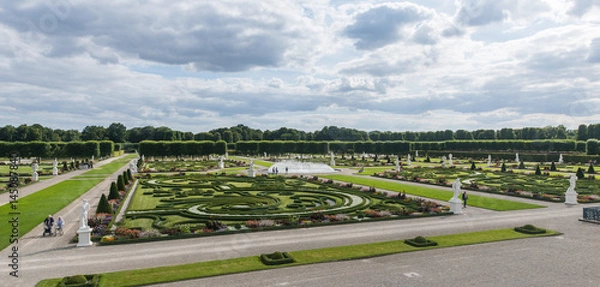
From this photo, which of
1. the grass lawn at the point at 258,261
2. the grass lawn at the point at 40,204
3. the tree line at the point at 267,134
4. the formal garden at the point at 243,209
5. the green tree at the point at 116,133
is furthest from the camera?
the green tree at the point at 116,133

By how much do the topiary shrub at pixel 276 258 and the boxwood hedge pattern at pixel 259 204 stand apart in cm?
639

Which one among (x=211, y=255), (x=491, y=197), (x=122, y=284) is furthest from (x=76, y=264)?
(x=491, y=197)

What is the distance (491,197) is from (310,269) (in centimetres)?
2314

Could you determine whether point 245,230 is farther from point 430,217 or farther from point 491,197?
point 491,197

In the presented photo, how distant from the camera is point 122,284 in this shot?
42.9 feet

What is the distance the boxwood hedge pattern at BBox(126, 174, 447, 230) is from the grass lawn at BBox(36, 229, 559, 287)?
5481 mm

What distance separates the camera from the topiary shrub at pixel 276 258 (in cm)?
1511

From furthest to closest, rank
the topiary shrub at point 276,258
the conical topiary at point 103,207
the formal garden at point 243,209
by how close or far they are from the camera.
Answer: the conical topiary at point 103,207 → the formal garden at point 243,209 → the topiary shrub at point 276,258

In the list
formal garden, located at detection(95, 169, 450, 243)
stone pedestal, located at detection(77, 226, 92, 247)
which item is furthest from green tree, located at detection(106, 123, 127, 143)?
stone pedestal, located at detection(77, 226, 92, 247)

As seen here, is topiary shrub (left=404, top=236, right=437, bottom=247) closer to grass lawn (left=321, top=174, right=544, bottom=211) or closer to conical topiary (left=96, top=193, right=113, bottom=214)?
grass lawn (left=321, top=174, right=544, bottom=211)

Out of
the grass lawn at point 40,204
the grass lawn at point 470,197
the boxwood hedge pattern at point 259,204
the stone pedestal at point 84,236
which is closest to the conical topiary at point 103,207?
the boxwood hedge pattern at point 259,204

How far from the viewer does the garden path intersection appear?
44.7 ft

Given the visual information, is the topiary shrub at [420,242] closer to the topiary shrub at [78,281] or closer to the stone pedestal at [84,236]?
the topiary shrub at [78,281]

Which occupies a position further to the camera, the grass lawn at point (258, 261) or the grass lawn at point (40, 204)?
the grass lawn at point (40, 204)
